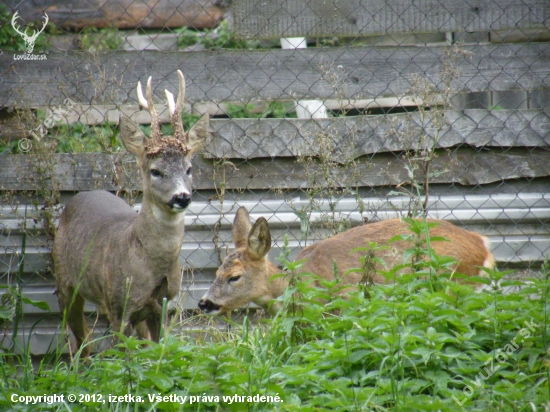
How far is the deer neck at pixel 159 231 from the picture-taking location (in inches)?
186

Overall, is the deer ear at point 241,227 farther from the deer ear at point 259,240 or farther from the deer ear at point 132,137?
the deer ear at point 132,137

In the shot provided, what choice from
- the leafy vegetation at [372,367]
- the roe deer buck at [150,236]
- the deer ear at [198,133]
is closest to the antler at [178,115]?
the roe deer buck at [150,236]

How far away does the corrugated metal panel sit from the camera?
19.0 ft

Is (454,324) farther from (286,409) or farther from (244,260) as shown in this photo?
(244,260)

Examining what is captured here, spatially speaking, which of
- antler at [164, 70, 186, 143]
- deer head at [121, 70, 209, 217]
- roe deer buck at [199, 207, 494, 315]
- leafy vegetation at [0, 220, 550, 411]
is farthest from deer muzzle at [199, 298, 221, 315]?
leafy vegetation at [0, 220, 550, 411]

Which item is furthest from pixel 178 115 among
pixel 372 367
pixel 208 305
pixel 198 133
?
pixel 372 367

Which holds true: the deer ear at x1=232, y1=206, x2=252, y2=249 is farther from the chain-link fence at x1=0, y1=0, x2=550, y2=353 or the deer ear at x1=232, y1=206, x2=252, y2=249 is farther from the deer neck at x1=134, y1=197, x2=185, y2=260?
the deer neck at x1=134, y1=197, x2=185, y2=260

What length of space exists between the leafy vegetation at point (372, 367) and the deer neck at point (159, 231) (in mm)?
1370

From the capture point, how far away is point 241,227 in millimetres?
5461

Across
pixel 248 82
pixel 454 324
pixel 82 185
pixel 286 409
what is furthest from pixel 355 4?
pixel 286 409

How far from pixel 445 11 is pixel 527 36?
1006 millimetres

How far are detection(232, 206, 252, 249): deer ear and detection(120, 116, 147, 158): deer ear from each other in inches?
37.6

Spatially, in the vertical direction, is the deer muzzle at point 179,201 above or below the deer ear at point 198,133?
below

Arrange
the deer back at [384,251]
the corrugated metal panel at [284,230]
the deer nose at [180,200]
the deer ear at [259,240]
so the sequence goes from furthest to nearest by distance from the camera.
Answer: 1. the corrugated metal panel at [284,230]
2. the deer ear at [259,240]
3. the deer back at [384,251]
4. the deer nose at [180,200]
